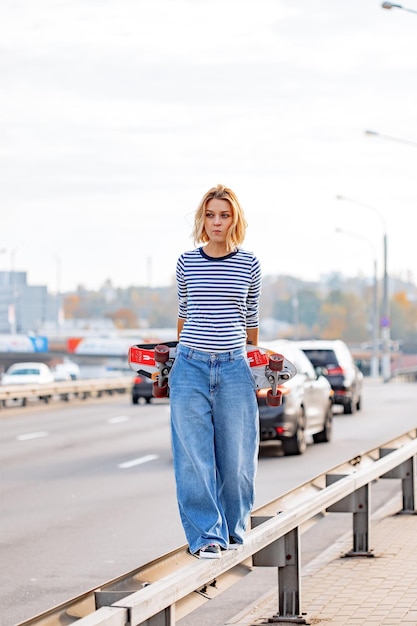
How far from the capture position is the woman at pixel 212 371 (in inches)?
253

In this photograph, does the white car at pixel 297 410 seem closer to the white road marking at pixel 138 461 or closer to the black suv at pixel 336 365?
the white road marking at pixel 138 461

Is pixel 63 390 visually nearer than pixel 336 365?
No

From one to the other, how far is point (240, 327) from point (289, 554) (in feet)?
5.77

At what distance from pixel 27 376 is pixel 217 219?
156 feet

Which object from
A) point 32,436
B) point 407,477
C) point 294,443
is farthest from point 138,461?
point 407,477

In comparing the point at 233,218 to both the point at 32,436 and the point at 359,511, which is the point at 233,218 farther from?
the point at 32,436

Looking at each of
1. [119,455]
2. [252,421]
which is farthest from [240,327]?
[119,455]

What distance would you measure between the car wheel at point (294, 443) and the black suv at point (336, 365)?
1084cm

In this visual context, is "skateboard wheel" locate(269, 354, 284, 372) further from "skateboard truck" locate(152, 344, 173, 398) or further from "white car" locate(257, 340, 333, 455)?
"white car" locate(257, 340, 333, 455)

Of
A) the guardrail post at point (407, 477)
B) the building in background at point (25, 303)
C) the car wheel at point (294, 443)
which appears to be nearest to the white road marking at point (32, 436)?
the car wheel at point (294, 443)

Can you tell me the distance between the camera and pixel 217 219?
6438 mm

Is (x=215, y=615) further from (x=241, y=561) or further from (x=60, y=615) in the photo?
(x=60, y=615)

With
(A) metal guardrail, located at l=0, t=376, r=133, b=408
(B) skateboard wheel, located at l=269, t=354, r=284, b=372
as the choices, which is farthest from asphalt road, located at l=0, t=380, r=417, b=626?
(A) metal guardrail, located at l=0, t=376, r=133, b=408

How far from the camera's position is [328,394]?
23.4 metres
